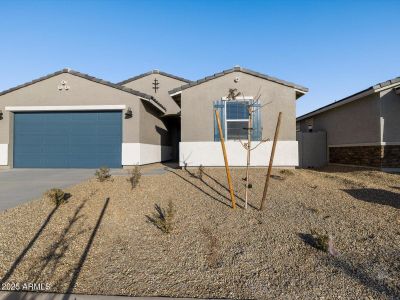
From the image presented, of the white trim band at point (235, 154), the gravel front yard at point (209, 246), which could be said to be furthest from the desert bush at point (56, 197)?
the white trim band at point (235, 154)

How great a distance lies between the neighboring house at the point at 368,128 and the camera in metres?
9.24

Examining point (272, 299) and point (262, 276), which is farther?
point (262, 276)

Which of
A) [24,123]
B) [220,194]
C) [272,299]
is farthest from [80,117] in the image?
Result: [272,299]

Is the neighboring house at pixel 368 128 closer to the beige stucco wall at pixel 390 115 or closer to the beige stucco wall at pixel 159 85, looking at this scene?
the beige stucco wall at pixel 390 115

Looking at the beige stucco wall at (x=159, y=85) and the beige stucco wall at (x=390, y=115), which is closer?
the beige stucco wall at (x=390, y=115)

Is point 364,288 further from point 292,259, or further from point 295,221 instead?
point 295,221

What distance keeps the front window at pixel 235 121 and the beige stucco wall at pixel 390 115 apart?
577 centimetres

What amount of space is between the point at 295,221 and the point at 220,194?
2204 mm

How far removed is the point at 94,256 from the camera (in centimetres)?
316

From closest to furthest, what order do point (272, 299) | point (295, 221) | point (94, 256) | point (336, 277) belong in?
point (272, 299) < point (336, 277) < point (94, 256) < point (295, 221)

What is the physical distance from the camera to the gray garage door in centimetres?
1070

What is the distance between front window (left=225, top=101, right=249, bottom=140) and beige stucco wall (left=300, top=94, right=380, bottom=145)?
5.61 meters

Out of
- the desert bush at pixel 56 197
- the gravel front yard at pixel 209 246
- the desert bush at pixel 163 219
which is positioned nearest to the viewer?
the gravel front yard at pixel 209 246

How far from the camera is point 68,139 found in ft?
35.6
